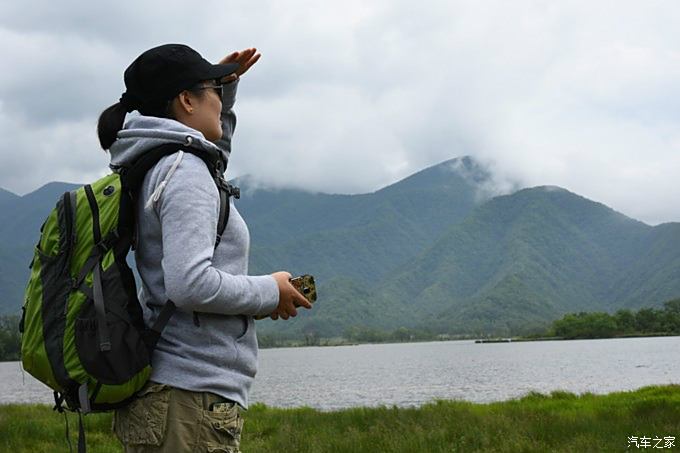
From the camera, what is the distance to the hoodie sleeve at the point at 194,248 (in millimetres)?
2178

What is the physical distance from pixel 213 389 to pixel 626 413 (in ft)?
42.8

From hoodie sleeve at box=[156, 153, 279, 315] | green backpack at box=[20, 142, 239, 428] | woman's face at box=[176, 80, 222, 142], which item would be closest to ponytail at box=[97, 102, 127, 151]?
woman's face at box=[176, 80, 222, 142]

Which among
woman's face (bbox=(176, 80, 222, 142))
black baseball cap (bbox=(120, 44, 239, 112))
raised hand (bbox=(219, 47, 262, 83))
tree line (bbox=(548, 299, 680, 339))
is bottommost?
tree line (bbox=(548, 299, 680, 339))

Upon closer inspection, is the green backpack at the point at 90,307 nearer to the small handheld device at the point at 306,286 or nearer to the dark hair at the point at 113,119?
the dark hair at the point at 113,119

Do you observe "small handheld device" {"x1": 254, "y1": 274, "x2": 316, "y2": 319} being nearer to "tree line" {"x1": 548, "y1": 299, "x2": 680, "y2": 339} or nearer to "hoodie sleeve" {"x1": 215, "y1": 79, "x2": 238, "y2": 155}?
"hoodie sleeve" {"x1": 215, "y1": 79, "x2": 238, "y2": 155}

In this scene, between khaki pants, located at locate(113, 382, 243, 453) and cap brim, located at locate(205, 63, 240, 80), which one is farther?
cap brim, located at locate(205, 63, 240, 80)

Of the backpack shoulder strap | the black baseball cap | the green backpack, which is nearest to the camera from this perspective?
the green backpack

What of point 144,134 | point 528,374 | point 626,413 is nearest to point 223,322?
point 144,134

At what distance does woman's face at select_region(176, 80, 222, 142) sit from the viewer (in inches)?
99.0

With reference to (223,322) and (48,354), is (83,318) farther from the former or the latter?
(223,322)

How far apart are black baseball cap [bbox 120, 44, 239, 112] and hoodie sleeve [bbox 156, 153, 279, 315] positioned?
0.33 meters

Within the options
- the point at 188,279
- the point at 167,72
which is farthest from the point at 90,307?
the point at 167,72

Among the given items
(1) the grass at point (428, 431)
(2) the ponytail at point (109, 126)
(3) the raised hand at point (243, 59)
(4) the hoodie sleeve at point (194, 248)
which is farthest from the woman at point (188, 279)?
(1) the grass at point (428, 431)

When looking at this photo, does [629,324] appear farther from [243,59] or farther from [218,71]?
[218,71]
